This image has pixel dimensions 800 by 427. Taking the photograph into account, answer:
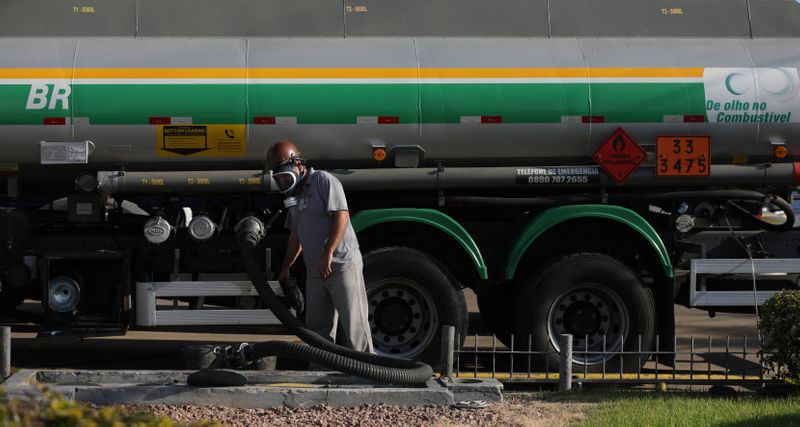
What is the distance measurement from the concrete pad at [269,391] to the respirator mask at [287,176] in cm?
127

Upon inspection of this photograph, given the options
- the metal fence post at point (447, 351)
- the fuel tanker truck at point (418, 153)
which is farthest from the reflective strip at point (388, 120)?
the metal fence post at point (447, 351)

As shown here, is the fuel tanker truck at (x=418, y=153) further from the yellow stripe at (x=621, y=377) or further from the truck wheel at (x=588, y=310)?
the yellow stripe at (x=621, y=377)

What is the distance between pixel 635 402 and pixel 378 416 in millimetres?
1855

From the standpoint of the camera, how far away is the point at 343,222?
23.8ft

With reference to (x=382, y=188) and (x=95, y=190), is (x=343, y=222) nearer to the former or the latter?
(x=382, y=188)

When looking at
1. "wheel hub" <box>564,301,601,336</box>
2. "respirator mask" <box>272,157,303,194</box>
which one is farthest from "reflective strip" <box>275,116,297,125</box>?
"wheel hub" <box>564,301,601,336</box>

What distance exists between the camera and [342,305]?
734 centimetres

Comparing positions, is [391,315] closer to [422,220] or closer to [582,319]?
[422,220]

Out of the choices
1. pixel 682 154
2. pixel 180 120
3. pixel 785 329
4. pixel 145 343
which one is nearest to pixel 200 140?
pixel 180 120

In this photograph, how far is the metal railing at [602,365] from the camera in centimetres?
789

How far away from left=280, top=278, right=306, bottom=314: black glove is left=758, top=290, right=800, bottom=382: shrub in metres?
3.31

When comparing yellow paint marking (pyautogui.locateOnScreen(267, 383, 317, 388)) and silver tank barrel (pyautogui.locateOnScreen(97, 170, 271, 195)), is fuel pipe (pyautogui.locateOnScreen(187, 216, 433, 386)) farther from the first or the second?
silver tank barrel (pyautogui.locateOnScreen(97, 170, 271, 195))

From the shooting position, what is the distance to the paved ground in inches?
376
